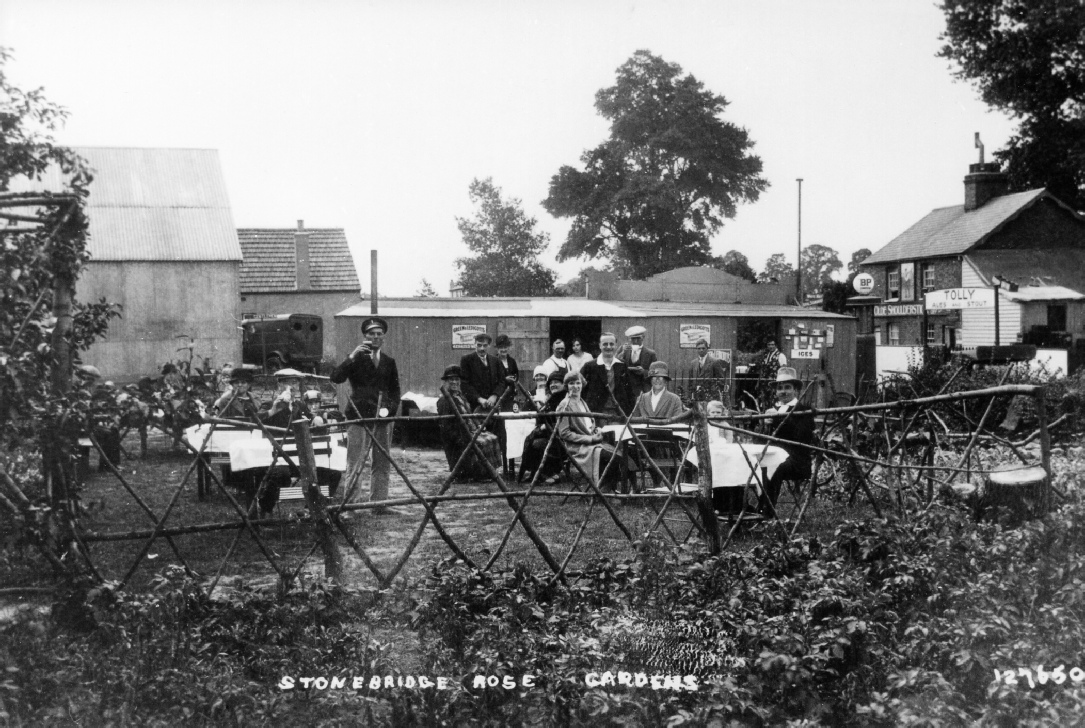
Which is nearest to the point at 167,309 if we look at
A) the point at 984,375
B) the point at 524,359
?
the point at 524,359

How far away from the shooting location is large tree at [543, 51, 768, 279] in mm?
35406

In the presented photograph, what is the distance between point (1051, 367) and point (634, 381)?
9.40m

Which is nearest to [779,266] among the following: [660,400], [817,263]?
[817,263]

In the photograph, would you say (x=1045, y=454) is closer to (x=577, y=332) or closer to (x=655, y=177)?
(x=577, y=332)

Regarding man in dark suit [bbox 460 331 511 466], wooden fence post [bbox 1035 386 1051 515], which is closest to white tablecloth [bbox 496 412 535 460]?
man in dark suit [bbox 460 331 511 466]

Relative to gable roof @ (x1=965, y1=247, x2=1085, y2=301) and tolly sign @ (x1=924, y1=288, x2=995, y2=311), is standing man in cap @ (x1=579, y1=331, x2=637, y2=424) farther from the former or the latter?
gable roof @ (x1=965, y1=247, x2=1085, y2=301)

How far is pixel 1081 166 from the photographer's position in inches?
1105

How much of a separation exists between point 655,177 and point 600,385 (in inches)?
1063

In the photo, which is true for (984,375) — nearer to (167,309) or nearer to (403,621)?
(403,621)

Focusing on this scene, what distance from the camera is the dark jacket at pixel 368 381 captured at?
340 inches

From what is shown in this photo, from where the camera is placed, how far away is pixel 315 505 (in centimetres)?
549

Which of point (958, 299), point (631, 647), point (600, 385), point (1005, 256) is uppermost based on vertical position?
point (1005, 256)

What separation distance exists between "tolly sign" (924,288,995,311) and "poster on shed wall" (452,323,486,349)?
29.1 ft

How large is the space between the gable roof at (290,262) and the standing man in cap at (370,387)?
22002 mm
